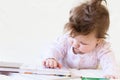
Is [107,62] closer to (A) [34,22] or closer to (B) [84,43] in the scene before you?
(B) [84,43]

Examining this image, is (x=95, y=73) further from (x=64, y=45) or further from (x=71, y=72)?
(x=64, y=45)

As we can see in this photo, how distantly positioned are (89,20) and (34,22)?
656mm

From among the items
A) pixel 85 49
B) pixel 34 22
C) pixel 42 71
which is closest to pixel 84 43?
pixel 85 49

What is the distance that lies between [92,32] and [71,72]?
170 mm

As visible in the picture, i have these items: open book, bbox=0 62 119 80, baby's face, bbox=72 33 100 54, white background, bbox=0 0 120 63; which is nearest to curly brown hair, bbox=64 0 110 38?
baby's face, bbox=72 33 100 54

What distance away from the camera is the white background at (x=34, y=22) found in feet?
4.96

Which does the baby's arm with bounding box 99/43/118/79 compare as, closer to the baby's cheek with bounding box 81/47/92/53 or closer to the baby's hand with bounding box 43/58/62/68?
the baby's cheek with bounding box 81/47/92/53

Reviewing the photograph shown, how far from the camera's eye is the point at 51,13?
1.56 metres

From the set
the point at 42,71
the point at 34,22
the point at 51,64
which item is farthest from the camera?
the point at 34,22

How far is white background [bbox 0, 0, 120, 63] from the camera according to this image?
1.51 m

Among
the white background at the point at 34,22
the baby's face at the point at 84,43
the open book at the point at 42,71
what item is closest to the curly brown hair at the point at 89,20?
the baby's face at the point at 84,43

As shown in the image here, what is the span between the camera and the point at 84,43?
3.16ft

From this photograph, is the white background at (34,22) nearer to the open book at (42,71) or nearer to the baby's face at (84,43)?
the baby's face at (84,43)

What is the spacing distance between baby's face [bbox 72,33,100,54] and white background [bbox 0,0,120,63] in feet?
1.63
